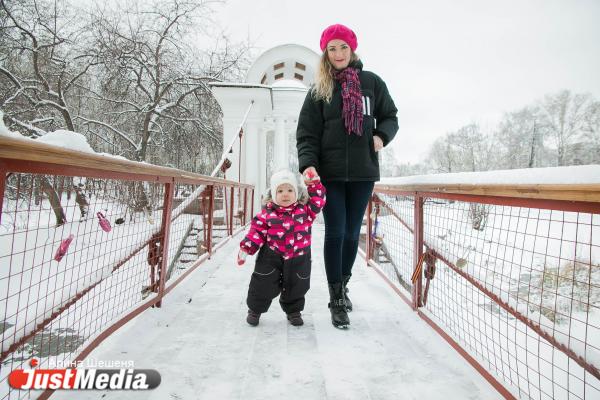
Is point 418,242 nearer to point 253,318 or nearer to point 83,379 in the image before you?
point 253,318

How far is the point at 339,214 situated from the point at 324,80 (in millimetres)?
754

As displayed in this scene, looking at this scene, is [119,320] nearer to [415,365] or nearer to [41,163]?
[41,163]

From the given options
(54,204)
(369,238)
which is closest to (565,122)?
(369,238)

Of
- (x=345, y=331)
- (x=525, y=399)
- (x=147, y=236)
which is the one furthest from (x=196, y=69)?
(x=525, y=399)

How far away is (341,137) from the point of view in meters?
1.87

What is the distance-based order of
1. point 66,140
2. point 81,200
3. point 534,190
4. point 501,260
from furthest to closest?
point 81,200 → point 501,260 → point 66,140 → point 534,190

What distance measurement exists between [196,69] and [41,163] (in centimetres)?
1024

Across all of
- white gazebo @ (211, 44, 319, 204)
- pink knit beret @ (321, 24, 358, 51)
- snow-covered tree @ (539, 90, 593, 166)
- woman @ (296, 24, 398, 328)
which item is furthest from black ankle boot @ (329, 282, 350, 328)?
snow-covered tree @ (539, 90, 593, 166)

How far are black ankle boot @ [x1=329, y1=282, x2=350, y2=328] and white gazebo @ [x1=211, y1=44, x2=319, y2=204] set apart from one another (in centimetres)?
596

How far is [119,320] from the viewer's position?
1641mm

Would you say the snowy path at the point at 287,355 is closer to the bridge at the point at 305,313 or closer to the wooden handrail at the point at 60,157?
the bridge at the point at 305,313

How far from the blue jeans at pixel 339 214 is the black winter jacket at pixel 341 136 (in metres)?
0.09

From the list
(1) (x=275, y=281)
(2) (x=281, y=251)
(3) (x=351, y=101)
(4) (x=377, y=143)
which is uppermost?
(3) (x=351, y=101)

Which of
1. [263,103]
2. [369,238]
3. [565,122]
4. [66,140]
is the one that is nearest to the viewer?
[66,140]
